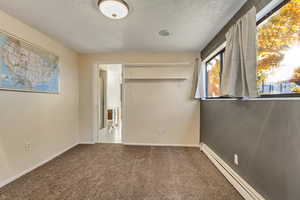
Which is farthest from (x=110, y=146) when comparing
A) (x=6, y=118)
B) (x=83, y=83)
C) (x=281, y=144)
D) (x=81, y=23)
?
(x=281, y=144)

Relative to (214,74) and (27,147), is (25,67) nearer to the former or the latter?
(27,147)

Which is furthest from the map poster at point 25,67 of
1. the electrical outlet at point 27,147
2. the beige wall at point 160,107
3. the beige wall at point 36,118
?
the beige wall at point 160,107

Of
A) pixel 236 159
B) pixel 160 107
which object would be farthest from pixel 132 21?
pixel 236 159

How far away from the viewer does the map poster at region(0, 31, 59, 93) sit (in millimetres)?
1830

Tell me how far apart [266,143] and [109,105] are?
5.07 metres

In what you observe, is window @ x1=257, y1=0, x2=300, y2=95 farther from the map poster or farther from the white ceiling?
the map poster

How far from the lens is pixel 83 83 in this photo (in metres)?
3.58

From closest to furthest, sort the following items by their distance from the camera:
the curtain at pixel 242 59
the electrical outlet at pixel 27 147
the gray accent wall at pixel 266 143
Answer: the gray accent wall at pixel 266 143
the curtain at pixel 242 59
the electrical outlet at pixel 27 147

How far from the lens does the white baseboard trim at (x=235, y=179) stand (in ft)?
4.96

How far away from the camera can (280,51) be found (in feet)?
4.22

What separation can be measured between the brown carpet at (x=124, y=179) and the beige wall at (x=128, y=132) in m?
Result: 0.64

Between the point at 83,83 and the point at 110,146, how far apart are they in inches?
68.7

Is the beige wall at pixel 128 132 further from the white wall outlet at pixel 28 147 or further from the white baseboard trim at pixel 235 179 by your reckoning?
the white wall outlet at pixel 28 147

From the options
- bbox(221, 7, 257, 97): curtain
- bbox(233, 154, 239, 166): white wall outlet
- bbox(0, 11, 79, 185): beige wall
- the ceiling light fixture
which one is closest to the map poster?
bbox(0, 11, 79, 185): beige wall
